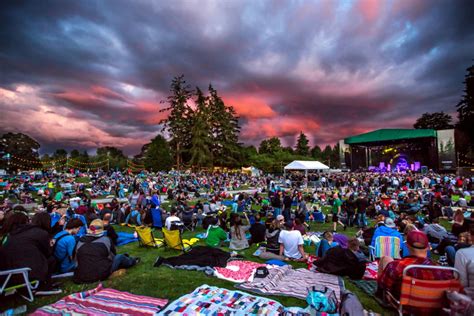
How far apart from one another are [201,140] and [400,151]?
3514cm

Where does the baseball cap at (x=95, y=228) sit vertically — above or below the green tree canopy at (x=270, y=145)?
below

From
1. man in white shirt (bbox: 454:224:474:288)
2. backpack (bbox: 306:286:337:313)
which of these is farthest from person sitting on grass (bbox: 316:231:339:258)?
man in white shirt (bbox: 454:224:474:288)

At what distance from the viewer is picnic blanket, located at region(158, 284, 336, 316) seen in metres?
3.18

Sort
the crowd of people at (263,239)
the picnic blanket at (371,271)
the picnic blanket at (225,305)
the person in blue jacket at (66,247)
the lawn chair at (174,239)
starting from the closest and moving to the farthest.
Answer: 1. the picnic blanket at (225,305)
2. the crowd of people at (263,239)
3. the person in blue jacket at (66,247)
4. the picnic blanket at (371,271)
5. the lawn chair at (174,239)

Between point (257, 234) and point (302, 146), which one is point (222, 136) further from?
point (257, 234)

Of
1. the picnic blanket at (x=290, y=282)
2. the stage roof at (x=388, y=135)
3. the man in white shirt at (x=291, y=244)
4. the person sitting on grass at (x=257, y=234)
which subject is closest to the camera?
the picnic blanket at (x=290, y=282)

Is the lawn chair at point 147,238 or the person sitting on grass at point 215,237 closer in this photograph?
the lawn chair at point 147,238

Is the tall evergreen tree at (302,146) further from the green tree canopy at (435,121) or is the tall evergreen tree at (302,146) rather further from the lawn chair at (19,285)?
the lawn chair at (19,285)

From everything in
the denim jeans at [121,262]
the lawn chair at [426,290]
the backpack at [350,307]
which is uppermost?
the lawn chair at [426,290]

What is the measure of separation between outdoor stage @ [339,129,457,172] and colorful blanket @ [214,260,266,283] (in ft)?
125

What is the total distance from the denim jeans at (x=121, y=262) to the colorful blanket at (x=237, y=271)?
1.70 metres

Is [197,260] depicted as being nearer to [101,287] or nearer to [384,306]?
[101,287]

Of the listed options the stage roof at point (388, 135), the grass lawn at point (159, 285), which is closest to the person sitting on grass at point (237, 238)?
the grass lawn at point (159, 285)

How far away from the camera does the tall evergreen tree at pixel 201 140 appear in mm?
48562
